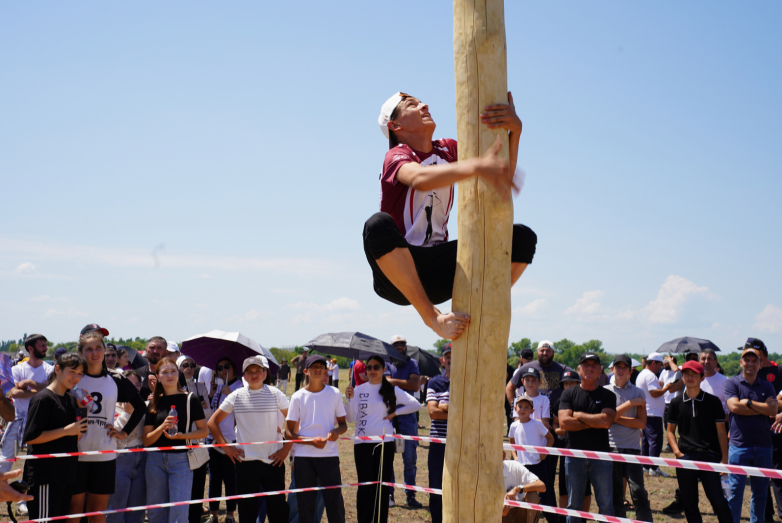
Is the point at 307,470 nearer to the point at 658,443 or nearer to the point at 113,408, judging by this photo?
the point at 113,408

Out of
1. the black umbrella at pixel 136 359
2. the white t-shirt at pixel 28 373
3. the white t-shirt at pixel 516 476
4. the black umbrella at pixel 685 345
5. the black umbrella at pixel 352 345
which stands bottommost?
the white t-shirt at pixel 516 476

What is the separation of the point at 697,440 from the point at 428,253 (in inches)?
211

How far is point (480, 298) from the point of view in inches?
104

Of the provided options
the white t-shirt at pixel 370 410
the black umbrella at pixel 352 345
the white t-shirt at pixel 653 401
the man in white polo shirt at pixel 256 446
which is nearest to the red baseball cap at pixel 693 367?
the white t-shirt at pixel 653 401

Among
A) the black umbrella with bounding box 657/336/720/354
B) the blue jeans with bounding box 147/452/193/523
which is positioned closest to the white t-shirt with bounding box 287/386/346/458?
the blue jeans with bounding box 147/452/193/523

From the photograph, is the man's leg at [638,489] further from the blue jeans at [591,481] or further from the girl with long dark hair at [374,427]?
the girl with long dark hair at [374,427]

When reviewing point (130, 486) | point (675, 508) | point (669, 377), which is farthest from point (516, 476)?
point (669, 377)

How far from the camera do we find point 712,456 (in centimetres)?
679

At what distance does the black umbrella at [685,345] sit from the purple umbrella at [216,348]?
1166 centimetres

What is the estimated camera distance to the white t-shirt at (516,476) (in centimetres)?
624

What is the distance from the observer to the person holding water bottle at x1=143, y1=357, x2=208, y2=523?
6004mm

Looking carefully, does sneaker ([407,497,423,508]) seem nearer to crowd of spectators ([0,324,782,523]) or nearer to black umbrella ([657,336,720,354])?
crowd of spectators ([0,324,782,523])

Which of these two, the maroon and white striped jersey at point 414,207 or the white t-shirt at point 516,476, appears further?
the white t-shirt at point 516,476

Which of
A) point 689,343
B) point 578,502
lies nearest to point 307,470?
point 578,502
